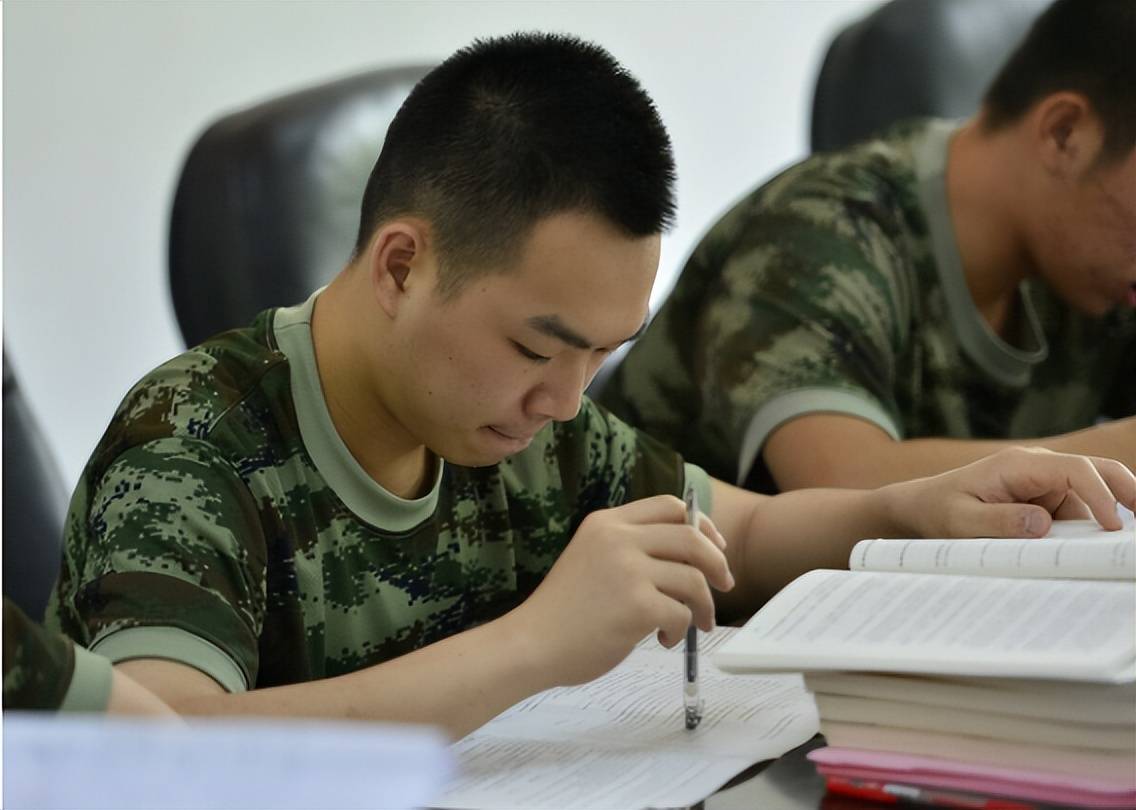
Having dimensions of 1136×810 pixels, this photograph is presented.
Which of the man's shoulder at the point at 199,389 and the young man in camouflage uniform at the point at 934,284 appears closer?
the man's shoulder at the point at 199,389

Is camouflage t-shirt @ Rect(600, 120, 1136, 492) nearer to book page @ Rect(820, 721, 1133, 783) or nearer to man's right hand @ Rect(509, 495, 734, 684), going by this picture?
man's right hand @ Rect(509, 495, 734, 684)

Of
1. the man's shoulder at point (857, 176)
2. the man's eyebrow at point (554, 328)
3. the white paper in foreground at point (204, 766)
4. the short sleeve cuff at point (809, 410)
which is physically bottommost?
the short sleeve cuff at point (809, 410)

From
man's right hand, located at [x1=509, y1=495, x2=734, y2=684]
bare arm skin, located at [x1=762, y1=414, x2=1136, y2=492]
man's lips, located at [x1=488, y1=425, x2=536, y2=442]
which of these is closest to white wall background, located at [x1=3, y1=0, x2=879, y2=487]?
bare arm skin, located at [x1=762, y1=414, x2=1136, y2=492]

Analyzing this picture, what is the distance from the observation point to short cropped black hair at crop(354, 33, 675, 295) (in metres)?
0.98

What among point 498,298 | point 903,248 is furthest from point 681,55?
point 498,298

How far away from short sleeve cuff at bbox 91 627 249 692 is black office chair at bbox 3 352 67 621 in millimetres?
476

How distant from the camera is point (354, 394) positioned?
106cm

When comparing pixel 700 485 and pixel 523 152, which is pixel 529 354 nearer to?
pixel 523 152

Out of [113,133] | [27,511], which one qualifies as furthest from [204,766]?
[113,133]

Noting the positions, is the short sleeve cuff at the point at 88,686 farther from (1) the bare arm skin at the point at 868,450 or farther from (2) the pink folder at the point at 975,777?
(1) the bare arm skin at the point at 868,450

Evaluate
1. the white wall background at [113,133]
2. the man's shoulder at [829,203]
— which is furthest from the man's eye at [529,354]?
the white wall background at [113,133]

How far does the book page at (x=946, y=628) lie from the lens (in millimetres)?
713

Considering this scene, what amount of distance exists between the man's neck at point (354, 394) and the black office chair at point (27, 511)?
361 mm

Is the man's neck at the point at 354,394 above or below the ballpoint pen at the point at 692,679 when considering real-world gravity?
above
